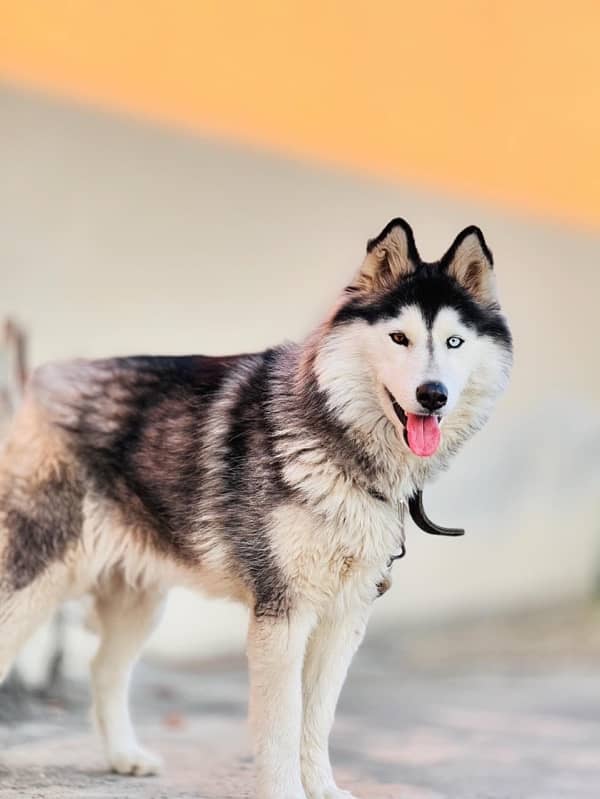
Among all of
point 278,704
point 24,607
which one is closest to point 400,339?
point 278,704

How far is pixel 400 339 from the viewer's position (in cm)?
237

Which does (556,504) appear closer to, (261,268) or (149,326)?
(261,268)

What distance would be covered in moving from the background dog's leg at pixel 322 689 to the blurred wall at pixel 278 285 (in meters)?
2.84

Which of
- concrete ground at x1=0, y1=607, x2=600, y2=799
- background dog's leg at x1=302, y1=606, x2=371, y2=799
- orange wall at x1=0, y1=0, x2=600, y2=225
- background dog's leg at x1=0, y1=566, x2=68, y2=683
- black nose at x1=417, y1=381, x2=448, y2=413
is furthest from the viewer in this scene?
orange wall at x1=0, y1=0, x2=600, y2=225

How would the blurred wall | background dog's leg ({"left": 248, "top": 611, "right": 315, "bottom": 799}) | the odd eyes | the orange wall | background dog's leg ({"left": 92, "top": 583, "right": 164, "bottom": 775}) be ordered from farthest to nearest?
1. the blurred wall
2. the orange wall
3. background dog's leg ({"left": 92, "top": 583, "right": 164, "bottom": 775})
4. background dog's leg ({"left": 248, "top": 611, "right": 315, "bottom": 799})
5. the odd eyes

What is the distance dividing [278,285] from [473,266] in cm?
340

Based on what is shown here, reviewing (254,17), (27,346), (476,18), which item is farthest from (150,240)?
(476,18)

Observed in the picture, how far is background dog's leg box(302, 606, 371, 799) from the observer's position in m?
2.65

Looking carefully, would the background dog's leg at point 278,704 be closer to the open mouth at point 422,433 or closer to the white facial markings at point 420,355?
the open mouth at point 422,433

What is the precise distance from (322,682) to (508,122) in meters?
4.05

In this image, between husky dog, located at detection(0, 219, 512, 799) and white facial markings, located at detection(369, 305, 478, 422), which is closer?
white facial markings, located at detection(369, 305, 478, 422)

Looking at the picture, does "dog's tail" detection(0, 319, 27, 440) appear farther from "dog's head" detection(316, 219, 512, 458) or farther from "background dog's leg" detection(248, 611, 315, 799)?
"dog's head" detection(316, 219, 512, 458)

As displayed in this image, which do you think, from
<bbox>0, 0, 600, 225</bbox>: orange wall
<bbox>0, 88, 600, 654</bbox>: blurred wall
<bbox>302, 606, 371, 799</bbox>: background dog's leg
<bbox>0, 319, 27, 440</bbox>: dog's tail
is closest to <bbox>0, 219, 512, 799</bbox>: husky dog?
<bbox>302, 606, 371, 799</bbox>: background dog's leg

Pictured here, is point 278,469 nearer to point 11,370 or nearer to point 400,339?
point 400,339
